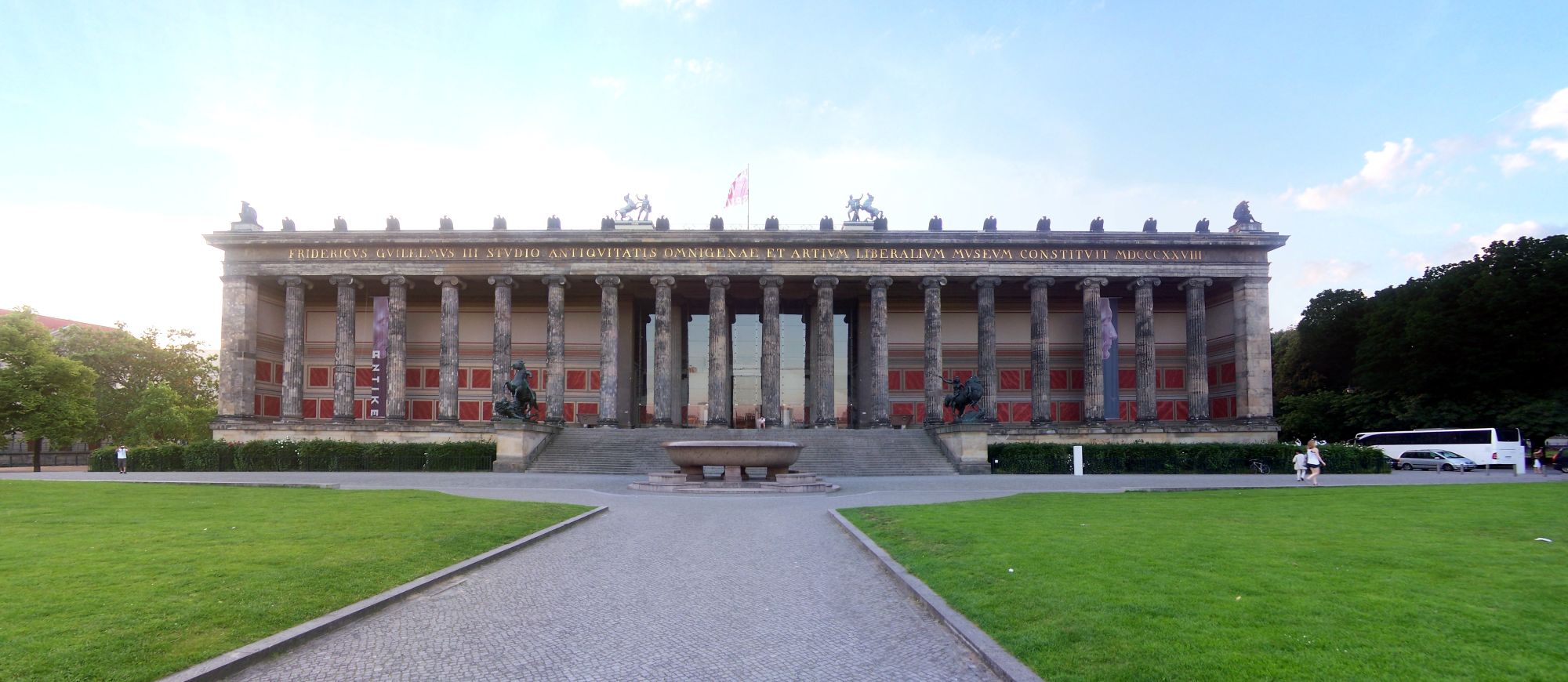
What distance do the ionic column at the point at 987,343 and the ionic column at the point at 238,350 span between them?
39.7 m

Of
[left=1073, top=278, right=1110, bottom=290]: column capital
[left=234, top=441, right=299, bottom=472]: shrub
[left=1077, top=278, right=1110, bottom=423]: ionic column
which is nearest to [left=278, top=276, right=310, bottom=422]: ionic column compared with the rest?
[left=234, top=441, right=299, bottom=472]: shrub

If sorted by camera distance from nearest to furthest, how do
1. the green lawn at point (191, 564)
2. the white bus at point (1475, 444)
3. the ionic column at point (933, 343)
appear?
the green lawn at point (191, 564)
the white bus at point (1475, 444)
the ionic column at point (933, 343)

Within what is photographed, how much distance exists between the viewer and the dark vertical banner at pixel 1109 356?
47844 mm

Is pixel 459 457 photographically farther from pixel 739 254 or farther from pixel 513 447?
pixel 739 254

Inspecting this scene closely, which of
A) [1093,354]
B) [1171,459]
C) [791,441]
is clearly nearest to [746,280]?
[791,441]

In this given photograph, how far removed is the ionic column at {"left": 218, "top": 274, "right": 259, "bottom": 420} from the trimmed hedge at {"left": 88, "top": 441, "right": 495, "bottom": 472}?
22.6ft

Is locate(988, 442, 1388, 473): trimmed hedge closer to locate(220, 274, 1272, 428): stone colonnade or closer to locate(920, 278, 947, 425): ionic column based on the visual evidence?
locate(220, 274, 1272, 428): stone colonnade

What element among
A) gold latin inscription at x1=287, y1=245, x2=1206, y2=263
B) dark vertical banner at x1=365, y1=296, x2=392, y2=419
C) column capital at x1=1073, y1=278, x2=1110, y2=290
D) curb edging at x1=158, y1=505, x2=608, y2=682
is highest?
gold latin inscription at x1=287, y1=245, x2=1206, y2=263

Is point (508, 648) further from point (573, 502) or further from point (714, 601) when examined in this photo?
point (573, 502)

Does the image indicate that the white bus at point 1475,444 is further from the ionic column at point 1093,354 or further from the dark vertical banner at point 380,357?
the dark vertical banner at point 380,357

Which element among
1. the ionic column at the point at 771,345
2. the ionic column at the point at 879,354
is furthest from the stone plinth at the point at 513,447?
the ionic column at the point at 879,354

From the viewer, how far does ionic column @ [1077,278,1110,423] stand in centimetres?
4784

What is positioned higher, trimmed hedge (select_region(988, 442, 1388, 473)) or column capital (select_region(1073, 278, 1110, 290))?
column capital (select_region(1073, 278, 1110, 290))

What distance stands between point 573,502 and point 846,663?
16.6 m
